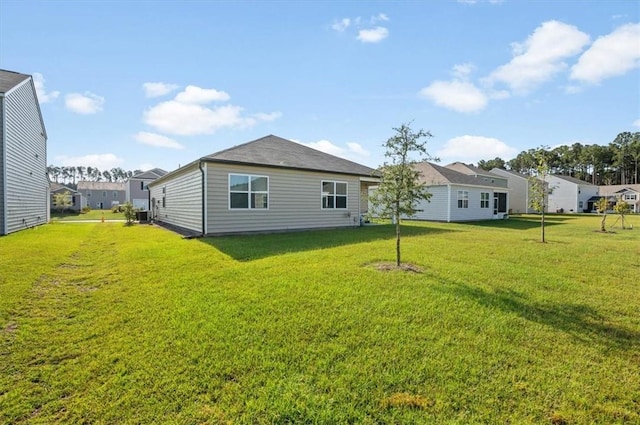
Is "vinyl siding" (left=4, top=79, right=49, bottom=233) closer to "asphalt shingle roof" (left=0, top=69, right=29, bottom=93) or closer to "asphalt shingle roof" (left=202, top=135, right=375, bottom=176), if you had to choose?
"asphalt shingle roof" (left=0, top=69, right=29, bottom=93)

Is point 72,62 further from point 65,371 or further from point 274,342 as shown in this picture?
point 274,342

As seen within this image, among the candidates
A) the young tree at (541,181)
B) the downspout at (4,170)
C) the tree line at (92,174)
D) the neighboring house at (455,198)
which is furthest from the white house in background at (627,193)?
the tree line at (92,174)

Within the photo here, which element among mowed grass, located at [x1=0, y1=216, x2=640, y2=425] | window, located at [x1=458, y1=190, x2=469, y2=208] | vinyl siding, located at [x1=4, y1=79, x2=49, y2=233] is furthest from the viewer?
window, located at [x1=458, y1=190, x2=469, y2=208]

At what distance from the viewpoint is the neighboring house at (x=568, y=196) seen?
4497 cm

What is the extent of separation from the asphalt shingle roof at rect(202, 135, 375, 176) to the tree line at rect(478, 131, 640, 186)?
58.3 meters

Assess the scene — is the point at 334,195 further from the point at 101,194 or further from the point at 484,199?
the point at 101,194

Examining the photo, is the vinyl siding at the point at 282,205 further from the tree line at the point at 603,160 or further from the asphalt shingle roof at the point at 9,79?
the tree line at the point at 603,160

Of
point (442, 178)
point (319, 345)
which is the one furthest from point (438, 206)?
point (319, 345)

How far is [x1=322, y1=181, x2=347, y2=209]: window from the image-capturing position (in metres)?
15.0

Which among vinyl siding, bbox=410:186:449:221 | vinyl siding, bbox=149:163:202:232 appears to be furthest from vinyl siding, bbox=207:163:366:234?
vinyl siding, bbox=410:186:449:221

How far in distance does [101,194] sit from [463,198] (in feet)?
204

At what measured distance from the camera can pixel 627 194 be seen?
48812 millimetres

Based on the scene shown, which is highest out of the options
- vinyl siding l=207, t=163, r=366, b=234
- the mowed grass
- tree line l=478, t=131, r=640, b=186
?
tree line l=478, t=131, r=640, b=186

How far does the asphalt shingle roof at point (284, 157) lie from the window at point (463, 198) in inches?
395
